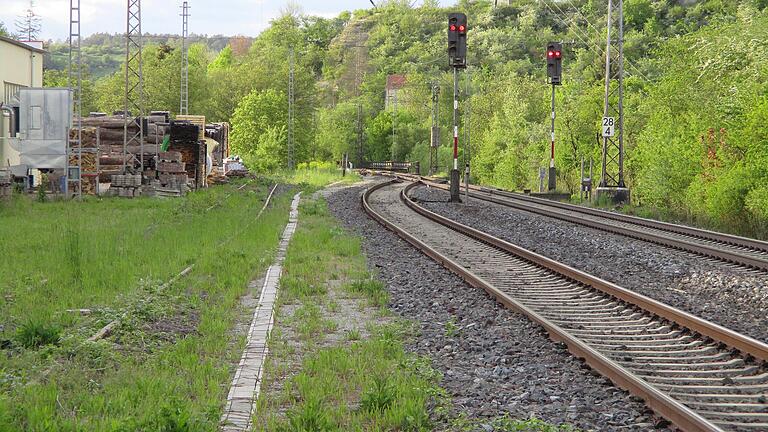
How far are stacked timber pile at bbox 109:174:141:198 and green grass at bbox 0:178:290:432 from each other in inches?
445

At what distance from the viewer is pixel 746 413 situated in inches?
221

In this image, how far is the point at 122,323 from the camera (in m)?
8.19

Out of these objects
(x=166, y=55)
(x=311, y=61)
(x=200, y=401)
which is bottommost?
(x=200, y=401)

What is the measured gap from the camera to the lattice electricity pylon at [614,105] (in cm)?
3034

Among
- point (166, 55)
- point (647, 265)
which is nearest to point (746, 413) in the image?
point (647, 265)

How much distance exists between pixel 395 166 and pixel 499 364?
257 ft

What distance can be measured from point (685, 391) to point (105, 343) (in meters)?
4.60

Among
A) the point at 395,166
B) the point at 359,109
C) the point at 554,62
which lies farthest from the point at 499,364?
the point at 359,109

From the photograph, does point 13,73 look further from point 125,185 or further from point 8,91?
point 125,185

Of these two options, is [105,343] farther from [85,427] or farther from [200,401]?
[85,427]

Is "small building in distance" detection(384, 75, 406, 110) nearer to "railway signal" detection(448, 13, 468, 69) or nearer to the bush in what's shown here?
"railway signal" detection(448, 13, 468, 69)

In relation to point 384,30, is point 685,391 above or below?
below

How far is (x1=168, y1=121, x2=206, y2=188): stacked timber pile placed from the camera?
3631 centimetres

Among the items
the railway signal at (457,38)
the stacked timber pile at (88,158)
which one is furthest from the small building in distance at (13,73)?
the railway signal at (457,38)
